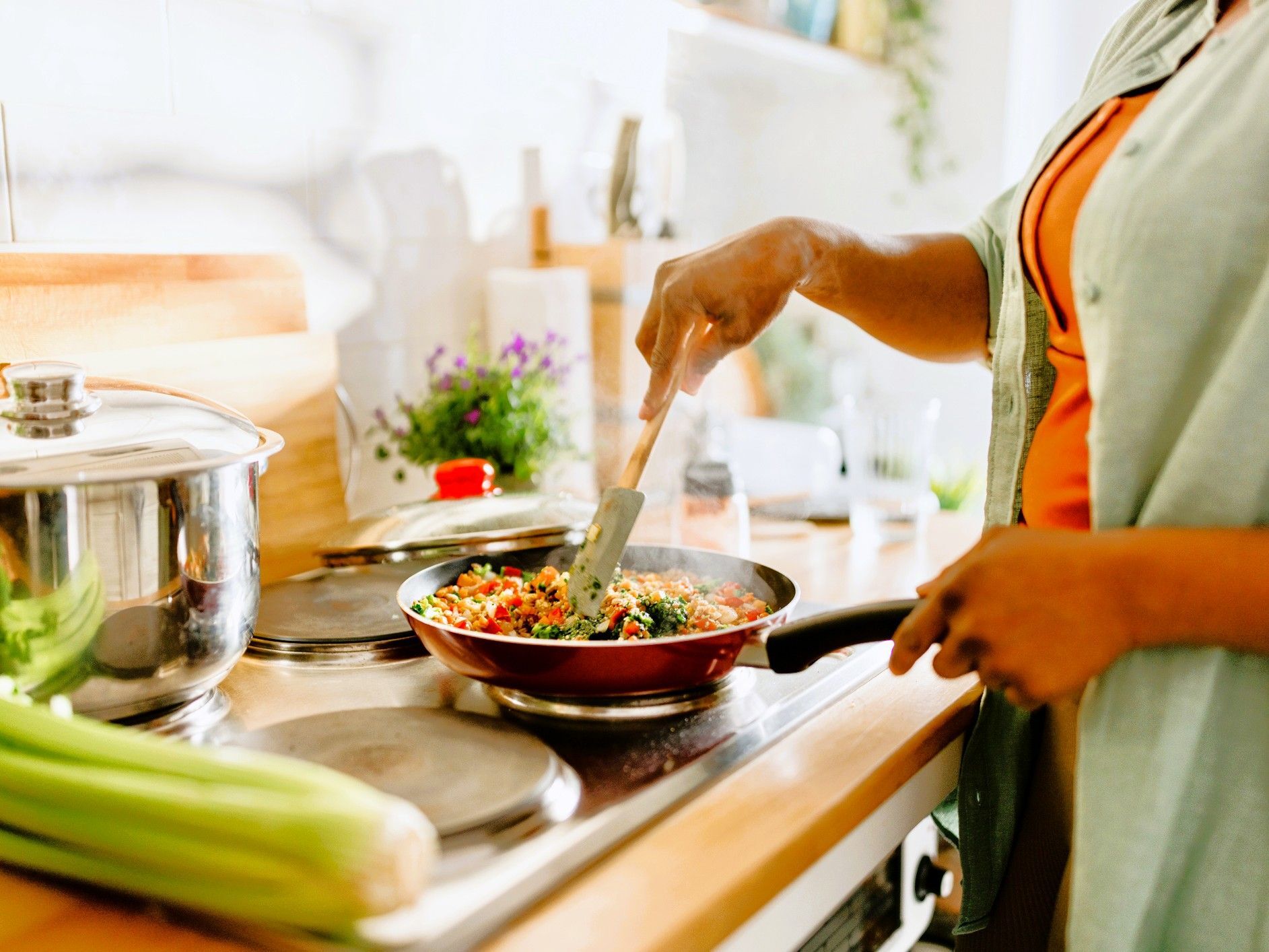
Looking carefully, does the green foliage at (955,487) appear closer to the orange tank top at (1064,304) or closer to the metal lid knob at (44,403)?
the orange tank top at (1064,304)

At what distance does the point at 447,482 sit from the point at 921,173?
187 cm

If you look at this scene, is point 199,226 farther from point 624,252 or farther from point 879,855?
point 879,855

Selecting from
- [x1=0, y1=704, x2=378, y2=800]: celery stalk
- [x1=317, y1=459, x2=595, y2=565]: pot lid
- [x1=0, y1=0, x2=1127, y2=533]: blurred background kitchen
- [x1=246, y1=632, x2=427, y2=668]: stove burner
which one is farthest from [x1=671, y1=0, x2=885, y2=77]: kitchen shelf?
[x1=0, y1=704, x2=378, y2=800]: celery stalk

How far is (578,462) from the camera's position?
5.44 ft

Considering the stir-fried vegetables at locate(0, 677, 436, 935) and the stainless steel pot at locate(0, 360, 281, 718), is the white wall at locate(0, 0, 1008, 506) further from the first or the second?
the stir-fried vegetables at locate(0, 677, 436, 935)

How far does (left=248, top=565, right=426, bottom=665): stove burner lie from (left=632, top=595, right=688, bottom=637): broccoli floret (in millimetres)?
232

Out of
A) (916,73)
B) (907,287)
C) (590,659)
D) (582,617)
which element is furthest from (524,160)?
(916,73)

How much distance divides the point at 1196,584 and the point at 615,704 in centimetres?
42

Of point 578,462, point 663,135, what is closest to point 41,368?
point 578,462

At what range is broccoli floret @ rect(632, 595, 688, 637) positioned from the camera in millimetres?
897

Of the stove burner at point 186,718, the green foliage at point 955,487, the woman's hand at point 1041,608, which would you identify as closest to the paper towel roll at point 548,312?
the stove burner at point 186,718

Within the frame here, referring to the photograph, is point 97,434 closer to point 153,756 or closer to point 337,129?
point 153,756

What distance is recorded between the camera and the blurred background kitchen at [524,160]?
3.72 feet

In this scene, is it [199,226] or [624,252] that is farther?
[624,252]
